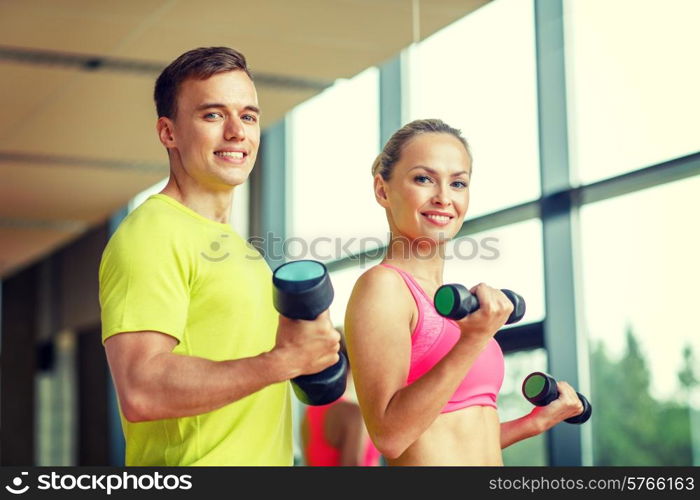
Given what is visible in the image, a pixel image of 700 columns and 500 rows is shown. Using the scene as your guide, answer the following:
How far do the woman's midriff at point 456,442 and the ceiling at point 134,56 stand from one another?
1.54 metres

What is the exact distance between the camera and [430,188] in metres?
1.52

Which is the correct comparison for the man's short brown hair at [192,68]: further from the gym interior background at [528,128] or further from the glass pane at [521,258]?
the glass pane at [521,258]

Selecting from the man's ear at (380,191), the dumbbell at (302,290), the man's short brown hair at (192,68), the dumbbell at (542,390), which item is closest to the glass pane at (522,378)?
the dumbbell at (542,390)

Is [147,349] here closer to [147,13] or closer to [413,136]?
[413,136]

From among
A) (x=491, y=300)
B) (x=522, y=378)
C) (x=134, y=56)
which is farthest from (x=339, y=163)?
(x=491, y=300)

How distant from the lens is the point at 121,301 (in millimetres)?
1206

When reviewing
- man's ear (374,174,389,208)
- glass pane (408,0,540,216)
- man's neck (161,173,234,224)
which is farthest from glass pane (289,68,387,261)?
man's neck (161,173,234,224)

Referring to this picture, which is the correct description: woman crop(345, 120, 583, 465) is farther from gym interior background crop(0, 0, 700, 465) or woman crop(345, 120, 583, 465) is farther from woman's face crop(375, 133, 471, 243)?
gym interior background crop(0, 0, 700, 465)

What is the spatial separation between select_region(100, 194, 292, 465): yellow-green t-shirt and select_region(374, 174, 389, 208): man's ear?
0.33 metres

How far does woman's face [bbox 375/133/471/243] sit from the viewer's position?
4.96ft

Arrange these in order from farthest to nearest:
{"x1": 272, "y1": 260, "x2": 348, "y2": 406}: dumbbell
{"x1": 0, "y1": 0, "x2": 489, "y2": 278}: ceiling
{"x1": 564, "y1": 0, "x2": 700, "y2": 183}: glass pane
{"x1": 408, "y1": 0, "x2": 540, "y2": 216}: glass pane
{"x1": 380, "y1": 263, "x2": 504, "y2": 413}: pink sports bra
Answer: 1. {"x1": 0, "y1": 0, "x2": 489, "y2": 278}: ceiling
2. {"x1": 408, "y1": 0, "x2": 540, "y2": 216}: glass pane
3. {"x1": 564, "y1": 0, "x2": 700, "y2": 183}: glass pane
4. {"x1": 380, "y1": 263, "x2": 504, "y2": 413}: pink sports bra
5. {"x1": 272, "y1": 260, "x2": 348, "y2": 406}: dumbbell

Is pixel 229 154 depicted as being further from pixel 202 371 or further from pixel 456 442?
pixel 456 442

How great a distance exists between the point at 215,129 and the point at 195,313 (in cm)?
24

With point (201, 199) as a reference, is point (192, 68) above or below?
above
